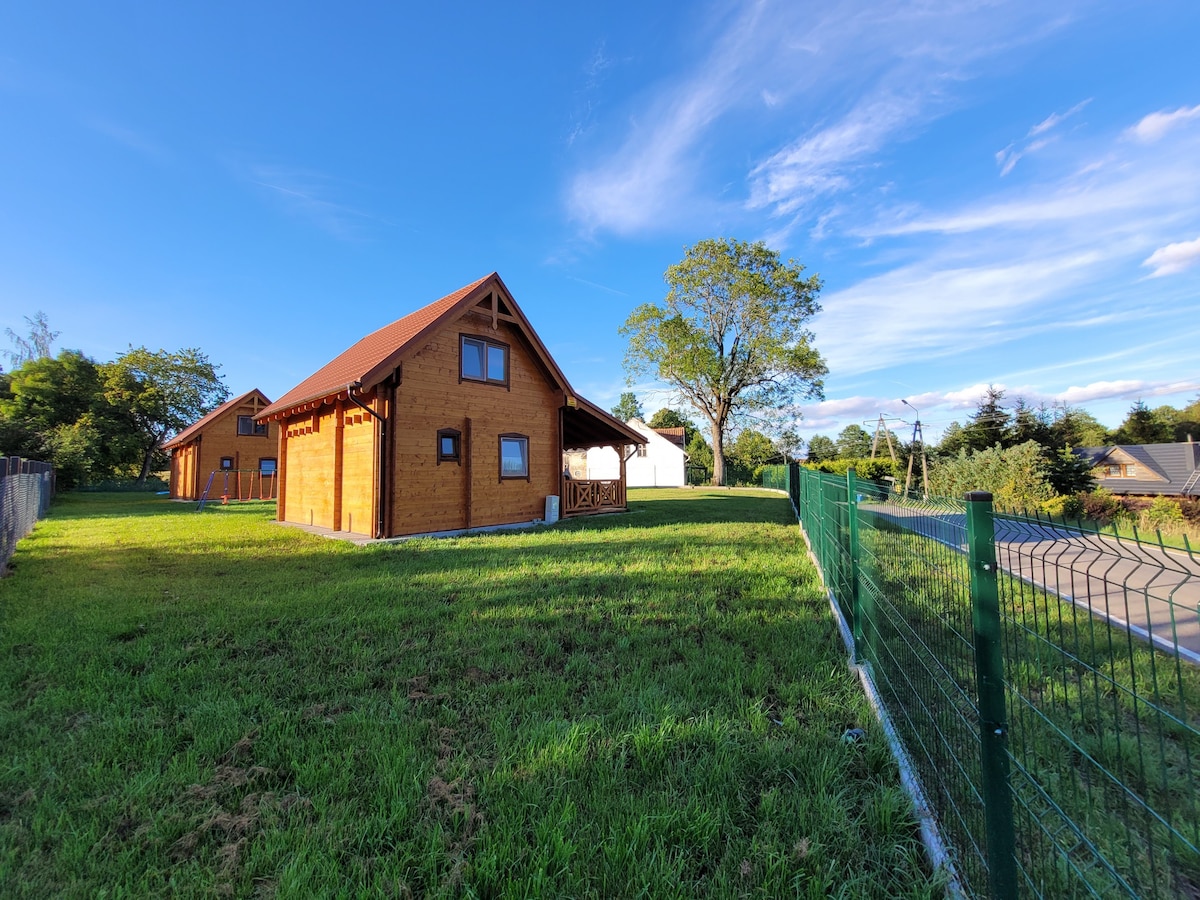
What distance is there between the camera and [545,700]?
10.2ft

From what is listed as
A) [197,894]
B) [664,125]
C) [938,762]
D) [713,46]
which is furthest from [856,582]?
[664,125]

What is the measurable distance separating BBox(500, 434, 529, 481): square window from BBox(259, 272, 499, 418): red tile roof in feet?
10.9

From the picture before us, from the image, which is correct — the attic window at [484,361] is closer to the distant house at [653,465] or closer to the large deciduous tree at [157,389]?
the distant house at [653,465]

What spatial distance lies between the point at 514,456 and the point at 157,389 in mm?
35967

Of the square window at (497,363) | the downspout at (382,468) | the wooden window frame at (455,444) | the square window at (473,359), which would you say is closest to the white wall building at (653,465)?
the square window at (497,363)

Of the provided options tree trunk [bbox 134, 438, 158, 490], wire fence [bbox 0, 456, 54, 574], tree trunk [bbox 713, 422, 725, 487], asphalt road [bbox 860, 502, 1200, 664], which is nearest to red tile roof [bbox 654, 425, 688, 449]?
tree trunk [bbox 713, 422, 725, 487]

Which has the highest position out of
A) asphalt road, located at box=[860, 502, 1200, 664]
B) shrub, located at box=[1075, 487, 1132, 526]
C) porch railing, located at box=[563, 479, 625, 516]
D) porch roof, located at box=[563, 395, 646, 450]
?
porch roof, located at box=[563, 395, 646, 450]

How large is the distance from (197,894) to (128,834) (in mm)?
584

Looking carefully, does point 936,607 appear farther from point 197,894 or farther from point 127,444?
point 127,444

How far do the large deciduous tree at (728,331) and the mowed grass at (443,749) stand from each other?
30.5 metres

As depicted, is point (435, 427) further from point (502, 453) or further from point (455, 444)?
point (502, 453)

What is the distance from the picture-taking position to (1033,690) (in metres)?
3.07

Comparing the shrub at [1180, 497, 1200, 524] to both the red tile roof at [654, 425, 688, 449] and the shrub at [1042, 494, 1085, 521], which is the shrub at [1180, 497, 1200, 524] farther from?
the red tile roof at [654, 425, 688, 449]

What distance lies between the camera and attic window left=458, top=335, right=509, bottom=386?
471 inches
